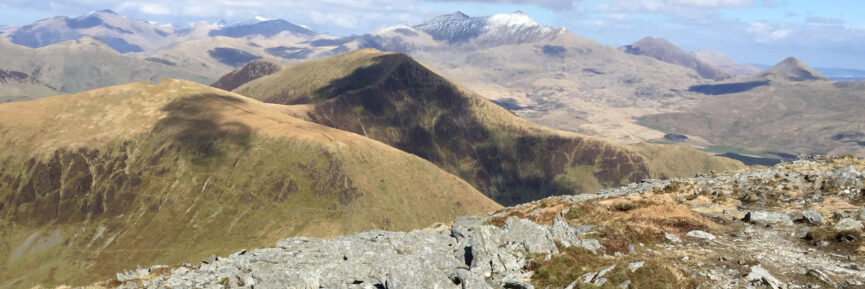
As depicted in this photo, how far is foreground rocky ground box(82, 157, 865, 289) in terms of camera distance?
24031 mm

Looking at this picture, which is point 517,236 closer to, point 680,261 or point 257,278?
Answer: point 680,261

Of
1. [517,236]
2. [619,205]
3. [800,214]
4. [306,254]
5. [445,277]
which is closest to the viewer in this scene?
[445,277]

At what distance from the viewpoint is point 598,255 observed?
28828 mm

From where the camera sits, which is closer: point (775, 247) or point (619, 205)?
point (775, 247)

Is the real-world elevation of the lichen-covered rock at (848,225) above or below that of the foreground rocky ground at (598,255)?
above

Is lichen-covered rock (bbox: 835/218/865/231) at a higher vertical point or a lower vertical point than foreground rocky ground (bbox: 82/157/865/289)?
higher

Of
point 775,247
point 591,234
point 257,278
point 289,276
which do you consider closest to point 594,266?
point 591,234

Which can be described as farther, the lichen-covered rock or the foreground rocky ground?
the lichen-covered rock

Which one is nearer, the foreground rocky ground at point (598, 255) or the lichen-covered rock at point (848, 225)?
the foreground rocky ground at point (598, 255)

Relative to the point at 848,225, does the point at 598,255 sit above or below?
below

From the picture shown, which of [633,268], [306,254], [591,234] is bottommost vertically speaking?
[306,254]

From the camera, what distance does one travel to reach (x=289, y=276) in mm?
26578

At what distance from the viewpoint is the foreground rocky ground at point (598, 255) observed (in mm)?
24031

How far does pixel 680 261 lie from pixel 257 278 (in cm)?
2457
